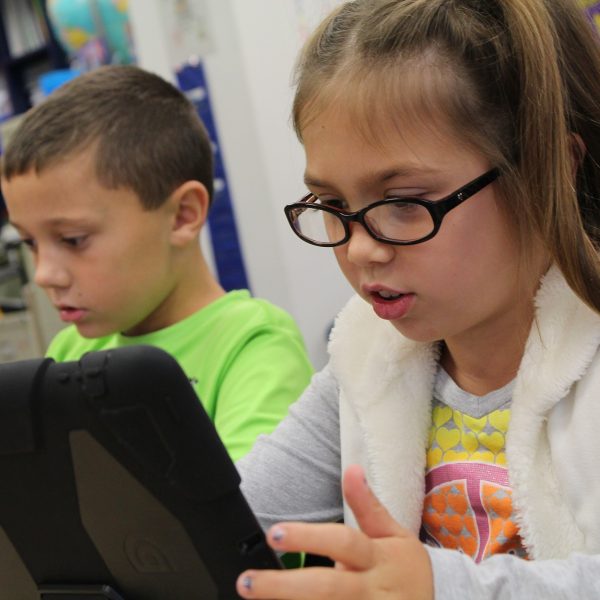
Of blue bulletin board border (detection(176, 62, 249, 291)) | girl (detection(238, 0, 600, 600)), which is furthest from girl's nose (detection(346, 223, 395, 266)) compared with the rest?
blue bulletin board border (detection(176, 62, 249, 291))

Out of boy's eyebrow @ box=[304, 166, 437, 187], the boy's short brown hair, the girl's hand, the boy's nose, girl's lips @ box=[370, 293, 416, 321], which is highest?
the boy's short brown hair

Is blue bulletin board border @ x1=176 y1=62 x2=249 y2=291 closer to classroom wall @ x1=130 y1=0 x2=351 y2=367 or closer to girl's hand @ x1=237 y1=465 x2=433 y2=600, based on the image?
classroom wall @ x1=130 y1=0 x2=351 y2=367

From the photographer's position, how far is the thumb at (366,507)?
19.7 inches

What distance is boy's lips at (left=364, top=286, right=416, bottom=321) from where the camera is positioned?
68cm

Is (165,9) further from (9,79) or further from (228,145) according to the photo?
(9,79)

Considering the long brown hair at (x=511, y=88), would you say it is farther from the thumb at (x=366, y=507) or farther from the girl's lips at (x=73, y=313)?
the girl's lips at (x=73, y=313)

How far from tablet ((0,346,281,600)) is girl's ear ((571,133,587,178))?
403 mm

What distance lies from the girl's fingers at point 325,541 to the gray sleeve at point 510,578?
0.07m

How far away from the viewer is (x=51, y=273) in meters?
1.12

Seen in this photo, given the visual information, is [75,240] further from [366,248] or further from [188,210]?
[366,248]

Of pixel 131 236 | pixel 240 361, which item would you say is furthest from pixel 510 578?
pixel 131 236

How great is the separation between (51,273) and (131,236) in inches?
4.7

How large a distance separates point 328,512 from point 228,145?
67.8 inches

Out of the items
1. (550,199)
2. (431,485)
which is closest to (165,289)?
(431,485)
